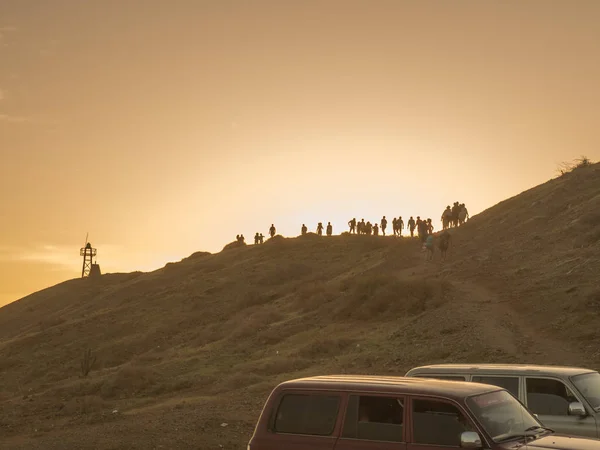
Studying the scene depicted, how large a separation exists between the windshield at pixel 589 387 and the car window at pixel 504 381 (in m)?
0.88

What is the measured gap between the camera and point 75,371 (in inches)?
1554

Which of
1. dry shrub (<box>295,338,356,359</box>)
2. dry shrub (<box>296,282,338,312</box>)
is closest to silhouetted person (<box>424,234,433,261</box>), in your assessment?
dry shrub (<box>296,282,338,312</box>)

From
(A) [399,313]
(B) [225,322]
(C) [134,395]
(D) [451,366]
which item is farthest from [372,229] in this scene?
(D) [451,366]

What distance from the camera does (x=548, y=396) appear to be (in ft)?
37.1

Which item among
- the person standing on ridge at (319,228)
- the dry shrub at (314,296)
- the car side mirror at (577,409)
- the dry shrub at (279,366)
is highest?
the person standing on ridge at (319,228)

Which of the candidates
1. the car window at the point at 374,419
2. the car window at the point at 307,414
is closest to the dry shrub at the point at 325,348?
the car window at the point at 307,414

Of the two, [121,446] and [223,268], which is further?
[223,268]

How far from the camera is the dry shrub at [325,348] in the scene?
30.4m

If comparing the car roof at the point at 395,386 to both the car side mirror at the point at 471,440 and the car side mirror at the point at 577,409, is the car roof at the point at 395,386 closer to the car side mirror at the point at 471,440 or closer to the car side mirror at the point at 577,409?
the car side mirror at the point at 471,440

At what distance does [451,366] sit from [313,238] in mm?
53960

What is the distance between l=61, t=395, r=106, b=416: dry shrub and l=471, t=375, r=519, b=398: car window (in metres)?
17.3

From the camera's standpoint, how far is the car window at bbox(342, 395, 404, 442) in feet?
27.4

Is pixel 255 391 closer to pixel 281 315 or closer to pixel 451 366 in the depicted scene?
pixel 451 366

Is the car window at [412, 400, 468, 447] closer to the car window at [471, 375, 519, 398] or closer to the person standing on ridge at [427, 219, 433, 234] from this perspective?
the car window at [471, 375, 519, 398]
